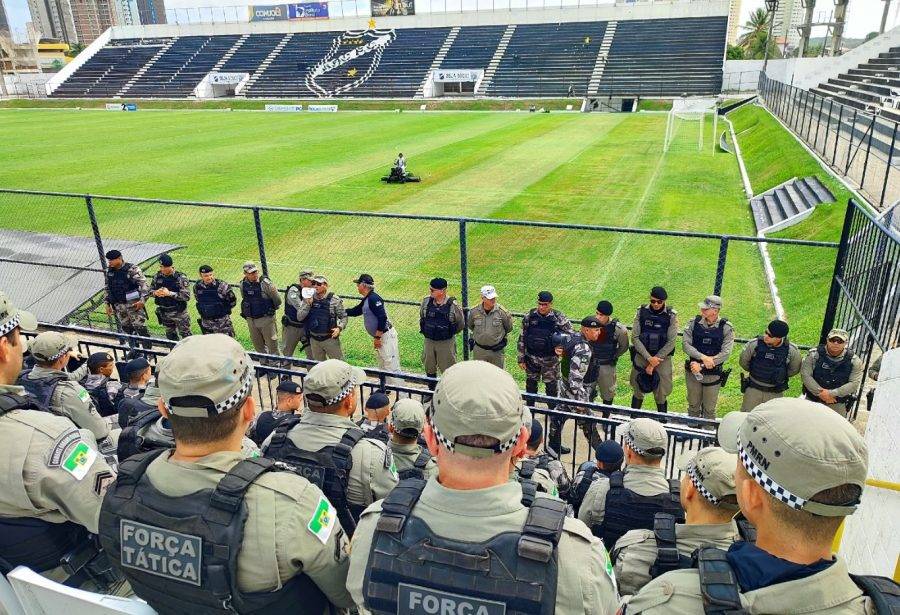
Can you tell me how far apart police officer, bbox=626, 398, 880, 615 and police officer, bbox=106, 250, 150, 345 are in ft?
29.9

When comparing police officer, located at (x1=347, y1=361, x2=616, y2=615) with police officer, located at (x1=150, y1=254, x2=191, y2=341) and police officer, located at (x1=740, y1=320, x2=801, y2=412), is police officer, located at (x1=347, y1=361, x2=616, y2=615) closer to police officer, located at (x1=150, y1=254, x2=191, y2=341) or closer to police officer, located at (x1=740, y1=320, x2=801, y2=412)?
police officer, located at (x1=740, y1=320, x2=801, y2=412)

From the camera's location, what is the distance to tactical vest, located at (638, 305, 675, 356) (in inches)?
282

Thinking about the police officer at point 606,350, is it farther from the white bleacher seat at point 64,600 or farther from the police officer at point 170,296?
the police officer at point 170,296

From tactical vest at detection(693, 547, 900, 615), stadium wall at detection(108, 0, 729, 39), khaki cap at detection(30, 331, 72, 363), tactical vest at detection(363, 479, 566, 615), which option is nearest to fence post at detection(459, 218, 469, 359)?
khaki cap at detection(30, 331, 72, 363)

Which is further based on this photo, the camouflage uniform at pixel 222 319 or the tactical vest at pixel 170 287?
the tactical vest at pixel 170 287

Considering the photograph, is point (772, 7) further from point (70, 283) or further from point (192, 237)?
point (70, 283)

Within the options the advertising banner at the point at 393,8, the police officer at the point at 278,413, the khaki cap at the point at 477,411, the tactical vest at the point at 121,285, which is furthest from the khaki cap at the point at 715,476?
the advertising banner at the point at 393,8

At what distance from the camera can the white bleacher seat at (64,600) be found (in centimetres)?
223

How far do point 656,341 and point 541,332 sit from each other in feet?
4.36

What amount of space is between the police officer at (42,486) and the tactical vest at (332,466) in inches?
35.8

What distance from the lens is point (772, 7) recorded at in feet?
124

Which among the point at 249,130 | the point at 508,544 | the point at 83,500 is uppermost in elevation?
the point at 508,544

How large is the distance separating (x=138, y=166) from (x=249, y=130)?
13166 millimetres

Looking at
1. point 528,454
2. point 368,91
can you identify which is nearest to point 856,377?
point 528,454
